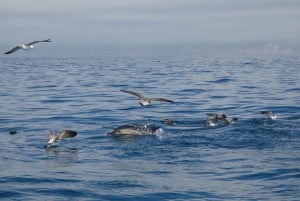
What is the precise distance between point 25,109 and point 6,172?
17435mm

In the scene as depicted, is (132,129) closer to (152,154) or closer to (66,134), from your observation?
(66,134)

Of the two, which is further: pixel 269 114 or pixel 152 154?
pixel 269 114

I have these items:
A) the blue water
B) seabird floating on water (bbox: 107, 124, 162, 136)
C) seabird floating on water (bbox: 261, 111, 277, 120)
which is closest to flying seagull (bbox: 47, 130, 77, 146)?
the blue water

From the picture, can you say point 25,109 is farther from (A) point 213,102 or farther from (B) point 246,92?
(B) point 246,92

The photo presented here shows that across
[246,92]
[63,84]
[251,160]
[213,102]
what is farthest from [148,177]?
[63,84]

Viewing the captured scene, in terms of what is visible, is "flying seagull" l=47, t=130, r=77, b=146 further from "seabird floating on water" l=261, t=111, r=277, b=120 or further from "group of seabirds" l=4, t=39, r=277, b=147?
"seabird floating on water" l=261, t=111, r=277, b=120

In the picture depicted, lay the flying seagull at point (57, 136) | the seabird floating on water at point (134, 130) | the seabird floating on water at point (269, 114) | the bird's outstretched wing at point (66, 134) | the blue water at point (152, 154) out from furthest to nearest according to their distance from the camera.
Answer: the seabird floating on water at point (269, 114), the seabird floating on water at point (134, 130), the bird's outstretched wing at point (66, 134), the flying seagull at point (57, 136), the blue water at point (152, 154)

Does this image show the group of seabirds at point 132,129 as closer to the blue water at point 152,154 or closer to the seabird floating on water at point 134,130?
the seabird floating on water at point 134,130

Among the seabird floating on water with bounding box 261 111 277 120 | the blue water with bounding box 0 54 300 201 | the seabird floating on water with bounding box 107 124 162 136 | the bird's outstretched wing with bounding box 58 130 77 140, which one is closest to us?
the blue water with bounding box 0 54 300 201

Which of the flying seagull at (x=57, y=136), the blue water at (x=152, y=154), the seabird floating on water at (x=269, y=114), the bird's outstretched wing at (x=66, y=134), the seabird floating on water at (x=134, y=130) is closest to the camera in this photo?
the blue water at (x=152, y=154)

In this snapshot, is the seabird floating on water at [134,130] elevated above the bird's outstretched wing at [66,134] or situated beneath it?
elevated above

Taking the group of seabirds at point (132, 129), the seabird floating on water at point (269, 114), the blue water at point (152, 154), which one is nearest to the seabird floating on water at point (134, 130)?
the group of seabirds at point (132, 129)

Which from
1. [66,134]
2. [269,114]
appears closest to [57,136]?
[66,134]

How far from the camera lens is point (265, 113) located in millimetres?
27812
